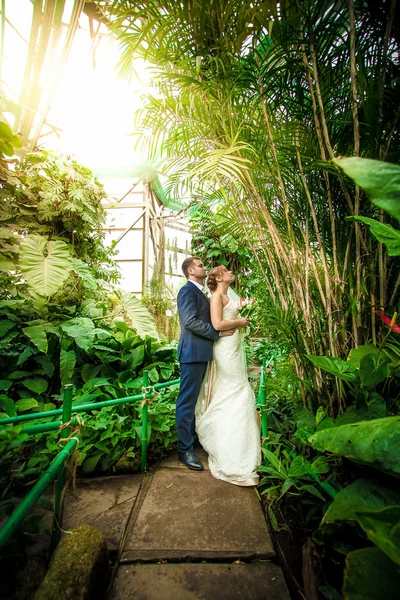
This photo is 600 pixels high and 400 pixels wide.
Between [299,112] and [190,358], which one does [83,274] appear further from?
[299,112]

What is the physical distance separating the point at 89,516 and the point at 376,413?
146cm

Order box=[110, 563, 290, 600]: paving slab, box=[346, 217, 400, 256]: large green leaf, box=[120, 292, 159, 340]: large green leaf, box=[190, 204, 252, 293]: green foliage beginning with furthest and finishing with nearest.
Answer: box=[190, 204, 252, 293]: green foliage, box=[120, 292, 159, 340]: large green leaf, box=[110, 563, 290, 600]: paving slab, box=[346, 217, 400, 256]: large green leaf

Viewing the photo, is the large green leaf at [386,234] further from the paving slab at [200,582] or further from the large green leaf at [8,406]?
the large green leaf at [8,406]

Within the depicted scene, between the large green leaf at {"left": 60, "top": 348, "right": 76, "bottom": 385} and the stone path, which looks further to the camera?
the large green leaf at {"left": 60, "top": 348, "right": 76, "bottom": 385}

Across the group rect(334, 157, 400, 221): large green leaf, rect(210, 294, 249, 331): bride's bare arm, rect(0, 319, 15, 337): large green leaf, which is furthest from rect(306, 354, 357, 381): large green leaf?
rect(0, 319, 15, 337): large green leaf

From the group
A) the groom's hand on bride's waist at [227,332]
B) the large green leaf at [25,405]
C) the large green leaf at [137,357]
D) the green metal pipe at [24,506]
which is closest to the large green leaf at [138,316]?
the large green leaf at [137,357]

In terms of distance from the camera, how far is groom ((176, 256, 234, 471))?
1811 millimetres

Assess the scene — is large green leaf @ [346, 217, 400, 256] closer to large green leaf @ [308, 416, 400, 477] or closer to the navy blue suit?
large green leaf @ [308, 416, 400, 477]

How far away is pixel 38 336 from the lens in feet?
6.72

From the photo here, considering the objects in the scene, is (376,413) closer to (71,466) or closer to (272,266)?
(272,266)

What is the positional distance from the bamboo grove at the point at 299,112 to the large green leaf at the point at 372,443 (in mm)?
605

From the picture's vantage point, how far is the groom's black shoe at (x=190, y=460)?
1725mm

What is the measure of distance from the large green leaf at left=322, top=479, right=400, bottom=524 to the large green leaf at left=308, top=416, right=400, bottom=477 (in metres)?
0.17

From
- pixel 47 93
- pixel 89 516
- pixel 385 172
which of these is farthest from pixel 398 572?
pixel 47 93
